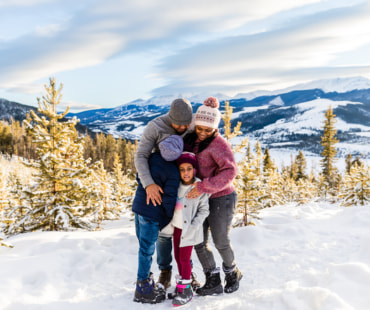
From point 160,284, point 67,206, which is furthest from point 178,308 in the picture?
point 67,206

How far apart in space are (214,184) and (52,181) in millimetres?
9765

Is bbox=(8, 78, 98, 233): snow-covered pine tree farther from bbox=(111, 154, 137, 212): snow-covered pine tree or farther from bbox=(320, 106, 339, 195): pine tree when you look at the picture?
bbox=(320, 106, 339, 195): pine tree

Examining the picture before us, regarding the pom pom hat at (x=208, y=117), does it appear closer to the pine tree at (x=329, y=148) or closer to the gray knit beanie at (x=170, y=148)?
the gray knit beanie at (x=170, y=148)

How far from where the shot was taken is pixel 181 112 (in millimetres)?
3561

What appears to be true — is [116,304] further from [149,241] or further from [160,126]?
[160,126]

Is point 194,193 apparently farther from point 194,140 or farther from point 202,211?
point 194,140

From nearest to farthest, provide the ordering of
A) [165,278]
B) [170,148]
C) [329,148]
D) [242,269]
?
[170,148] < [165,278] < [242,269] < [329,148]

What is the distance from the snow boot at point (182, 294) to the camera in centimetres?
360

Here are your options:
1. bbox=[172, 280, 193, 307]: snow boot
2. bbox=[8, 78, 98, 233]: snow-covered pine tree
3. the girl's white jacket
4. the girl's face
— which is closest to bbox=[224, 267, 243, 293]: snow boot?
bbox=[172, 280, 193, 307]: snow boot

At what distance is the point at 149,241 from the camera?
3.71m

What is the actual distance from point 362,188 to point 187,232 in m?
15.1

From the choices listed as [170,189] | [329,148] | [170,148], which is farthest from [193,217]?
[329,148]

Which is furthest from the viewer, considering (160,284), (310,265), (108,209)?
(108,209)

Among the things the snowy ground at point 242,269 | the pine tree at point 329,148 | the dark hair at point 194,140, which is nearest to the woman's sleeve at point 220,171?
the dark hair at point 194,140
